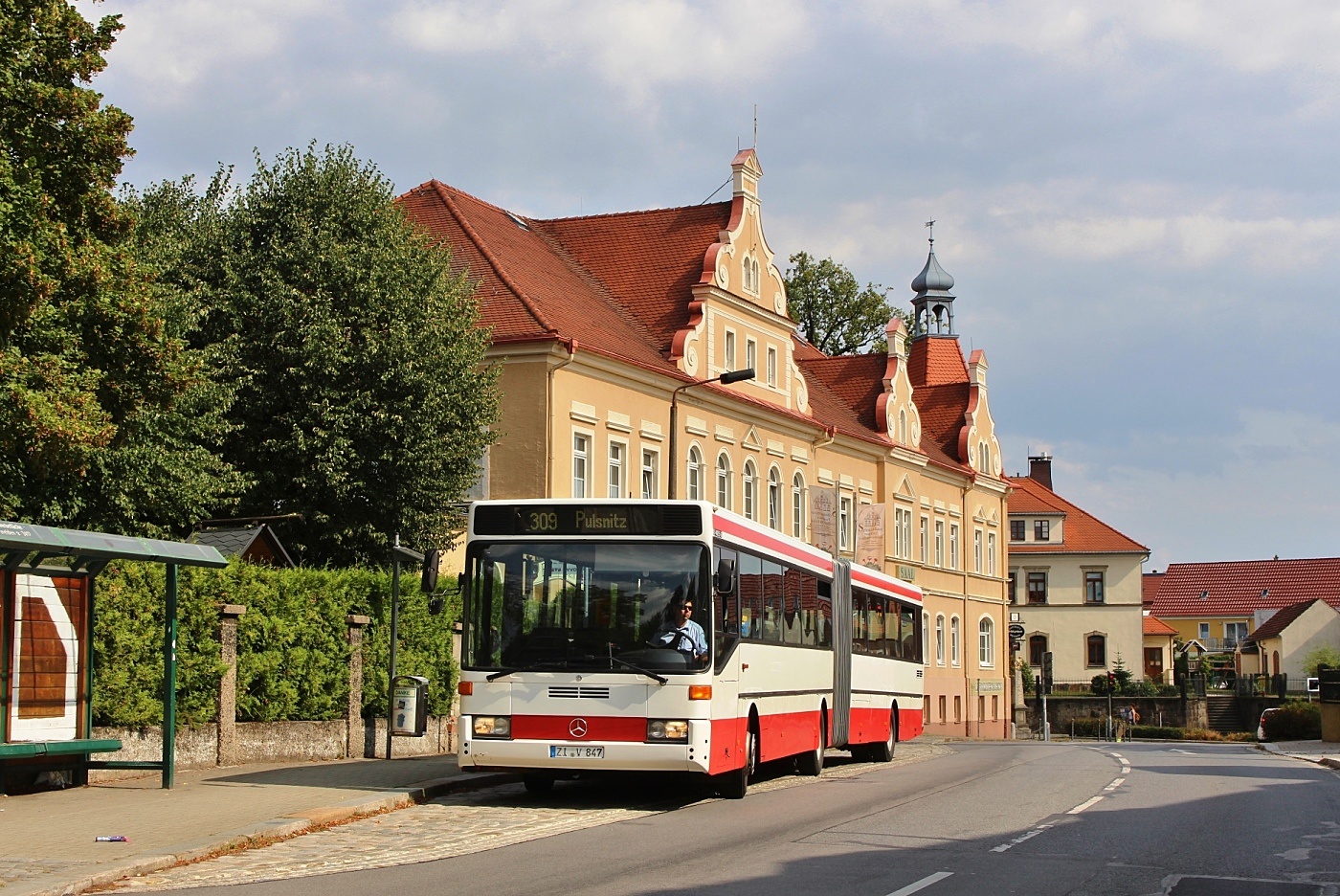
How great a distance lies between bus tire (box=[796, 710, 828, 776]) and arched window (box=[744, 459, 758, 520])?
83.5ft

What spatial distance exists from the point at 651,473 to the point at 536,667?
27.1m

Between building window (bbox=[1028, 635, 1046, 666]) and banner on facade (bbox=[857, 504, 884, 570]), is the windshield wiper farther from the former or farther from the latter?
building window (bbox=[1028, 635, 1046, 666])

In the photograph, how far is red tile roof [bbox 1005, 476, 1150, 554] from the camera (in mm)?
103000

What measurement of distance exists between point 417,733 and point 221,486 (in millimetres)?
7522

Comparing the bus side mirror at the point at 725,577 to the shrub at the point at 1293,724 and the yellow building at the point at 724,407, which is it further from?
the shrub at the point at 1293,724

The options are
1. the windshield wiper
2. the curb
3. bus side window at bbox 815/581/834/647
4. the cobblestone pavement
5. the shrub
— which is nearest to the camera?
the curb

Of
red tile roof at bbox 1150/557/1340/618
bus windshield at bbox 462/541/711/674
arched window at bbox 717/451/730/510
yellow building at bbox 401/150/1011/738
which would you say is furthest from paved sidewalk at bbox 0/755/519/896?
red tile roof at bbox 1150/557/1340/618

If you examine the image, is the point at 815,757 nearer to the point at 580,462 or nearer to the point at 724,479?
the point at 580,462

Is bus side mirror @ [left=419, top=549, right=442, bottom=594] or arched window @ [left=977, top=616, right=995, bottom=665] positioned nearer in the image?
bus side mirror @ [left=419, top=549, right=442, bottom=594]

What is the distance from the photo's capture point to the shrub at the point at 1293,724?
62.3 metres

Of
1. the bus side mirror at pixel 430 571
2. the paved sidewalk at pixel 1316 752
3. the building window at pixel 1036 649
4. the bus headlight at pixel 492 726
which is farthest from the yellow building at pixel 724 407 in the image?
the building window at pixel 1036 649

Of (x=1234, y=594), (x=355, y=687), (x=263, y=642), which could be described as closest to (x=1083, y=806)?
(x=263, y=642)

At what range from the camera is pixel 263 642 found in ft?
78.3

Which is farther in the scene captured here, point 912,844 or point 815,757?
point 815,757
